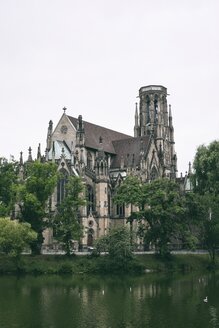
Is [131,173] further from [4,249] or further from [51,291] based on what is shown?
[51,291]

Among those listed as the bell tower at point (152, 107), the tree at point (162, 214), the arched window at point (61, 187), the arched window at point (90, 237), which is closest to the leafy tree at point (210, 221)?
the tree at point (162, 214)

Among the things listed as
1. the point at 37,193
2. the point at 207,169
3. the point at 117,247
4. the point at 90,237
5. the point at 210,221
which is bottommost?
the point at 117,247

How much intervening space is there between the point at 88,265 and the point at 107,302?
28224mm

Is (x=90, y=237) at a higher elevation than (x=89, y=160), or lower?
lower

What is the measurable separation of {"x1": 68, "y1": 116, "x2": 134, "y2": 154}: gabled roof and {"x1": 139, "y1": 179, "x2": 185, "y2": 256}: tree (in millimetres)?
25057

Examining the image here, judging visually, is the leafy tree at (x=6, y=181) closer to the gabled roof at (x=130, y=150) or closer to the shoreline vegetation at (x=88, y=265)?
the shoreline vegetation at (x=88, y=265)

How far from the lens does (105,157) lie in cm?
10669

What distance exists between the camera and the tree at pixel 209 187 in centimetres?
8688

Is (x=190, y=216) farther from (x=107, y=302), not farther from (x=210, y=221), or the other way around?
(x=107, y=302)

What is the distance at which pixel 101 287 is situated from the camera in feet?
196

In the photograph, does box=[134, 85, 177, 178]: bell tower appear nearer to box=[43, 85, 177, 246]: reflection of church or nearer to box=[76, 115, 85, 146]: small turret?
box=[43, 85, 177, 246]: reflection of church

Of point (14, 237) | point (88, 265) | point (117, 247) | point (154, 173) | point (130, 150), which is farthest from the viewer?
point (154, 173)

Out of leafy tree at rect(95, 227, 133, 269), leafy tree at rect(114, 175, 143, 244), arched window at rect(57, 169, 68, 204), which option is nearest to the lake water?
leafy tree at rect(95, 227, 133, 269)

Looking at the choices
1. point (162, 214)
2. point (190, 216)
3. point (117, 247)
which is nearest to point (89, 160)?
point (190, 216)
